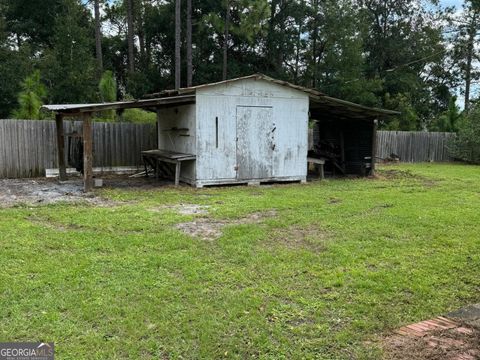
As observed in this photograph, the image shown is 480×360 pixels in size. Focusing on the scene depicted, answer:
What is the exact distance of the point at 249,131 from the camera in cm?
1076

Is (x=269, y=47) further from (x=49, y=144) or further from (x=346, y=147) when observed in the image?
(x=49, y=144)

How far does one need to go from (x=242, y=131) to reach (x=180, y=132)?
1.66 metres

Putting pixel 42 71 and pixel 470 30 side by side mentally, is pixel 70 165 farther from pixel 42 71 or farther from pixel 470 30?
pixel 470 30

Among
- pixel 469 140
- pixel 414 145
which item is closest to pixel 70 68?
pixel 414 145

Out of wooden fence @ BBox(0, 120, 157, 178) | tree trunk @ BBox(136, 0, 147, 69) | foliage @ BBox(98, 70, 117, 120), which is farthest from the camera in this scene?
tree trunk @ BBox(136, 0, 147, 69)

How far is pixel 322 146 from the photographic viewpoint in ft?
49.8

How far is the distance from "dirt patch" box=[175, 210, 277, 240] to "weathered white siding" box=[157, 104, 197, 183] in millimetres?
3783

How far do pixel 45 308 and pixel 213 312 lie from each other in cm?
131

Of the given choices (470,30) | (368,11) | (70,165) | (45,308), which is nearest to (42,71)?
(70,165)

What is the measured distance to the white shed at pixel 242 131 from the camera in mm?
10234

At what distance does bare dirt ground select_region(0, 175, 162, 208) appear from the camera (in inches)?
316

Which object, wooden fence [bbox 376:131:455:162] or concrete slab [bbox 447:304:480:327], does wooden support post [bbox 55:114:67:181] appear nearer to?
concrete slab [bbox 447:304:480:327]

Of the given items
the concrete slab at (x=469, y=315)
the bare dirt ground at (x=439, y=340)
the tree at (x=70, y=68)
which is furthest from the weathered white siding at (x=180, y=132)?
the bare dirt ground at (x=439, y=340)

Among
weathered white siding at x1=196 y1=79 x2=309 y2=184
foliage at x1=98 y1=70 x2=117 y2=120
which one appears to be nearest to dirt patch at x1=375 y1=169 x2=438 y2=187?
weathered white siding at x1=196 y1=79 x2=309 y2=184
